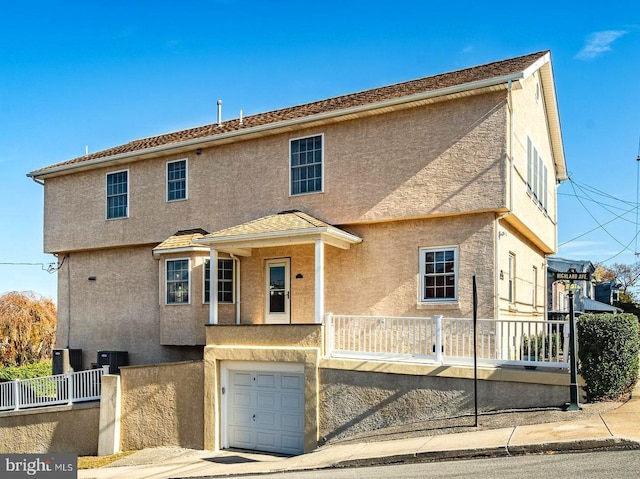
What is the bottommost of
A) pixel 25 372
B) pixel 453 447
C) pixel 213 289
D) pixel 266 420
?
pixel 25 372

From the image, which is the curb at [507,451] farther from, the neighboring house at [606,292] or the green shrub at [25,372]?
the neighboring house at [606,292]

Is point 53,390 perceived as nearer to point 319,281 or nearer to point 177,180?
point 177,180

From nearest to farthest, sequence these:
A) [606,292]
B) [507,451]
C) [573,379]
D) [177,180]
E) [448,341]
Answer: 1. [507,451]
2. [573,379]
3. [448,341]
4. [177,180]
5. [606,292]

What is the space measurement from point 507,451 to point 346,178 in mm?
8764

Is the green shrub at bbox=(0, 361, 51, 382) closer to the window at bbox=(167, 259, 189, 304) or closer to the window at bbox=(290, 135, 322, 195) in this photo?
the window at bbox=(167, 259, 189, 304)

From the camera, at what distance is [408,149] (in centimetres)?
1548

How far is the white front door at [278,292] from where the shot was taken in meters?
17.4

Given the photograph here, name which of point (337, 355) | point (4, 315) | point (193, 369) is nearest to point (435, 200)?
point (337, 355)

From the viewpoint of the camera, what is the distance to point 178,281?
61.4 ft

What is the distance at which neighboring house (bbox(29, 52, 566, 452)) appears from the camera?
14.7 meters

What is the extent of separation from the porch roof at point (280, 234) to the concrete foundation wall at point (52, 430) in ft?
19.4

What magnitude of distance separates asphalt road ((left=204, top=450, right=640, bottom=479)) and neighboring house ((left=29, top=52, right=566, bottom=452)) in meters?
4.66

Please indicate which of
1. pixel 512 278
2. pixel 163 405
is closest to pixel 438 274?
pixel 512 278

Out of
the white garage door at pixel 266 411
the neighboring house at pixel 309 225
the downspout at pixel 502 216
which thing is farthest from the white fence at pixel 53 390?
the downspout at pixel 502 216
